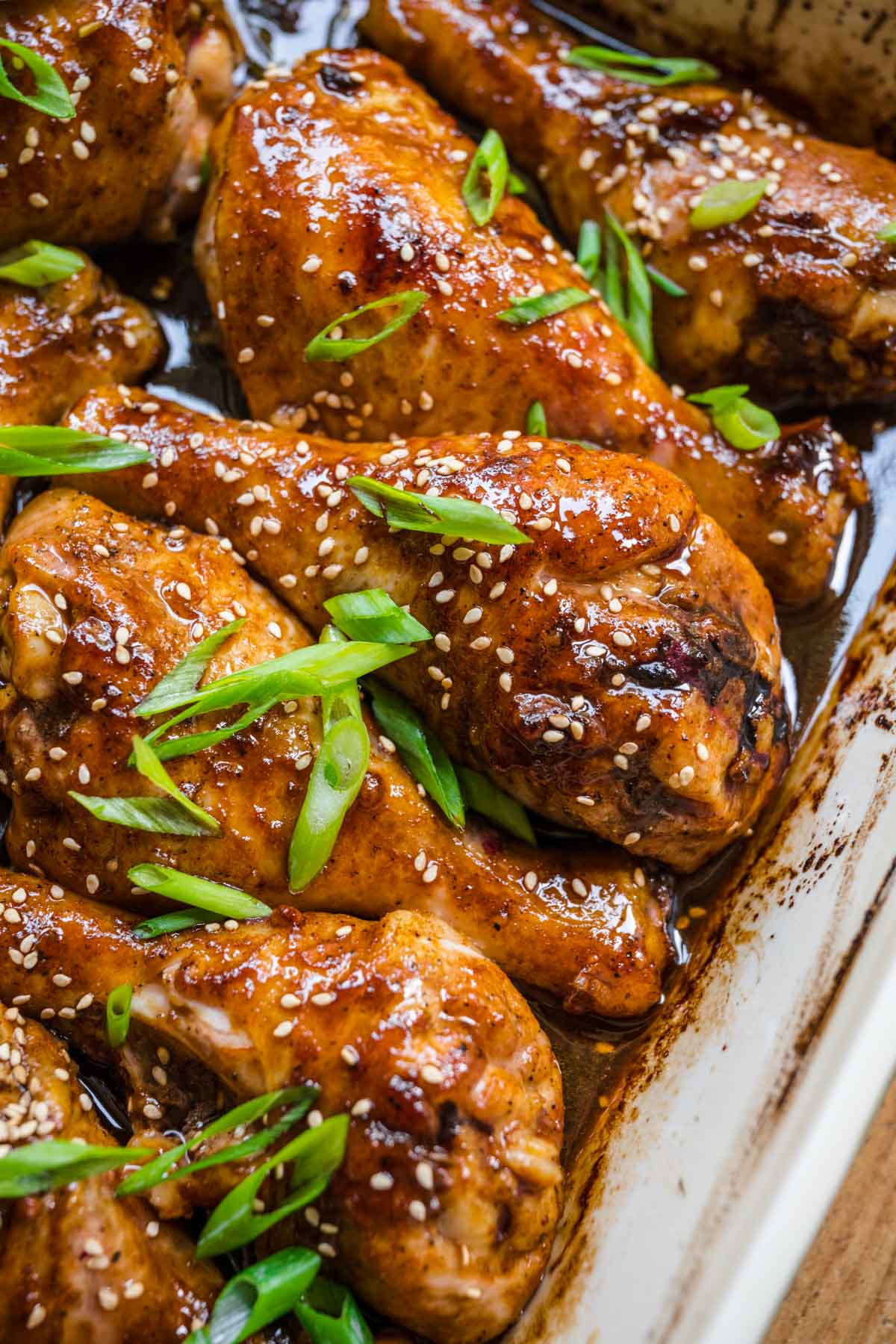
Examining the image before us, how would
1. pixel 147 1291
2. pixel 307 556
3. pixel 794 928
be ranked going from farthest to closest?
pixel 307 556
pixel 794 928
pixel 147 1291

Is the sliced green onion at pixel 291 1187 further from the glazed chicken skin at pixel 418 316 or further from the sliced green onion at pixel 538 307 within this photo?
the sliced green onion at pixel 538 307

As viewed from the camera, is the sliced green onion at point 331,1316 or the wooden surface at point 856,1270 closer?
the sliced green onion at point 331,1316

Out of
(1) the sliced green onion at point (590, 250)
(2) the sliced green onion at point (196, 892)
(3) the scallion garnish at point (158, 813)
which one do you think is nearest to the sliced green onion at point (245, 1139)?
(2) the sliced green onion at point (196, 892)

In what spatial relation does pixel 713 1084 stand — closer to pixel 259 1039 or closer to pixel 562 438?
pixel 259 1039

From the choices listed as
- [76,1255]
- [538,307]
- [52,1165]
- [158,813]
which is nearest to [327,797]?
[158,813]

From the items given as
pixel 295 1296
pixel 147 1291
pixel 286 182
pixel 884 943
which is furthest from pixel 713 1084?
pixel 286 182

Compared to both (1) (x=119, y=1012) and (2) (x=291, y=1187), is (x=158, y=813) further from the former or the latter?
(2) (x=291, y=1187)
